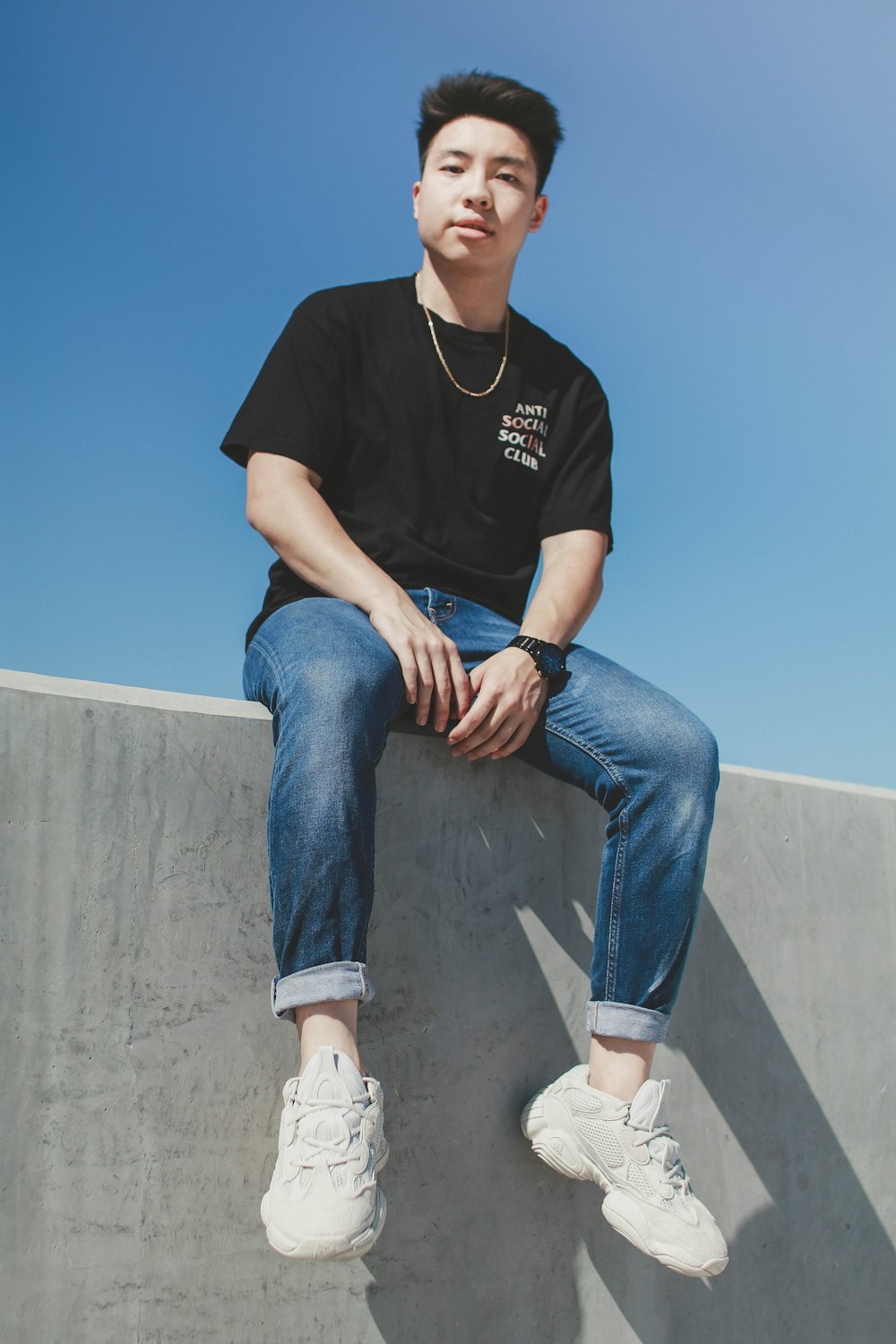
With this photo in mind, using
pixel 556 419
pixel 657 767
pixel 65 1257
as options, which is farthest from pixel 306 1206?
pixel 556 419

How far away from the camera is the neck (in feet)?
7.40

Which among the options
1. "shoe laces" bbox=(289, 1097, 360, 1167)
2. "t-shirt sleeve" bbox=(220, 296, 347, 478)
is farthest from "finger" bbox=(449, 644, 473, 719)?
"shoe laces" bbox=(289, 1097, 360, 1167)

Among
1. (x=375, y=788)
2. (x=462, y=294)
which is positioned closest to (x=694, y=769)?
(x=375, y=788)

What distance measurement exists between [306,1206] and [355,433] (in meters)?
1.36

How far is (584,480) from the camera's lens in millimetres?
2223

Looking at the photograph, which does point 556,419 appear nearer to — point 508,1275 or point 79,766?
point 79,766

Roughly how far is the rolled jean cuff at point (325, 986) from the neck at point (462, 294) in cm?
143

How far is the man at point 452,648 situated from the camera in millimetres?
1437

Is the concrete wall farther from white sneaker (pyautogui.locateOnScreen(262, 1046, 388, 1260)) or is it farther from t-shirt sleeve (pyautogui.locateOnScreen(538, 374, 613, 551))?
t-shirt sleeve (pyautogui.locateOnScreen(538, 374, 613, 551))

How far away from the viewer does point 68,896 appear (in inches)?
63.6

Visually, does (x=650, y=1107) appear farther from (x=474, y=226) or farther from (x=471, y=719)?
(x=474, y=226)

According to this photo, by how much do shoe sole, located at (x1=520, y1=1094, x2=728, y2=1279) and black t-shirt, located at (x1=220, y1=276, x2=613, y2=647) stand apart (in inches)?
37.4

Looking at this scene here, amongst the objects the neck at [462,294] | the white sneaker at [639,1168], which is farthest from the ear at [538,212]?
the white sneaker at [639,1168]

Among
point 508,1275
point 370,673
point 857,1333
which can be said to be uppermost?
point 370,673
